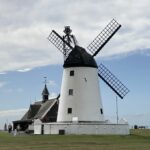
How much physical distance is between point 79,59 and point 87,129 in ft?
28.9

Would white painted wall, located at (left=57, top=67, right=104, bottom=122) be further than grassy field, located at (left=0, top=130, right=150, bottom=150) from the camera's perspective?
Yes

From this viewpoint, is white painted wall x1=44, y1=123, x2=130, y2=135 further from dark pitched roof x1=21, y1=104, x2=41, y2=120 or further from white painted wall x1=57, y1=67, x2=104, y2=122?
dark pitched roof x1=21, y1=104, x2=41, y2=120

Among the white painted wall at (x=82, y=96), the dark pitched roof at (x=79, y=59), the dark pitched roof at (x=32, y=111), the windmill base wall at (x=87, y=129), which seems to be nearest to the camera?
the windmill base wall at (x=87, y=129)

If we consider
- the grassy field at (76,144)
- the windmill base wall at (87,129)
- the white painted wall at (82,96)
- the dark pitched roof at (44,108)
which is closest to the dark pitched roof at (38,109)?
the dark pitched roof at (44,108)

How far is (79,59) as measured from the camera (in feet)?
191

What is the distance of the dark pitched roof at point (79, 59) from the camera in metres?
58.2

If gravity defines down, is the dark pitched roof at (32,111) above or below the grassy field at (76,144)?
above

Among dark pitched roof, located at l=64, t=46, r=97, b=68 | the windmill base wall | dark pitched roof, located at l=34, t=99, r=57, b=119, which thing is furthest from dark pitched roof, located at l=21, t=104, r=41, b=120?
dark pitched roof, located at l=64, t=46, r=97, b=68

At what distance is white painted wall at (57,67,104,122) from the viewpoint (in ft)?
189

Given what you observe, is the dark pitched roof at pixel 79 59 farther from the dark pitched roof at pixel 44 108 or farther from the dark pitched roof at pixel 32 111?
the dark pitched roof at pixel 32 111

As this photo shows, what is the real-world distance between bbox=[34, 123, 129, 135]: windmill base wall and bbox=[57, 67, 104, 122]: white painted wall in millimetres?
1686

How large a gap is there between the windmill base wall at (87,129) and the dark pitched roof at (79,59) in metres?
7.51

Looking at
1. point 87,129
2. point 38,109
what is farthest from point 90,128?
point 38,109

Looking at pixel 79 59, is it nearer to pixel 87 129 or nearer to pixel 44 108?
pixel 87 129
